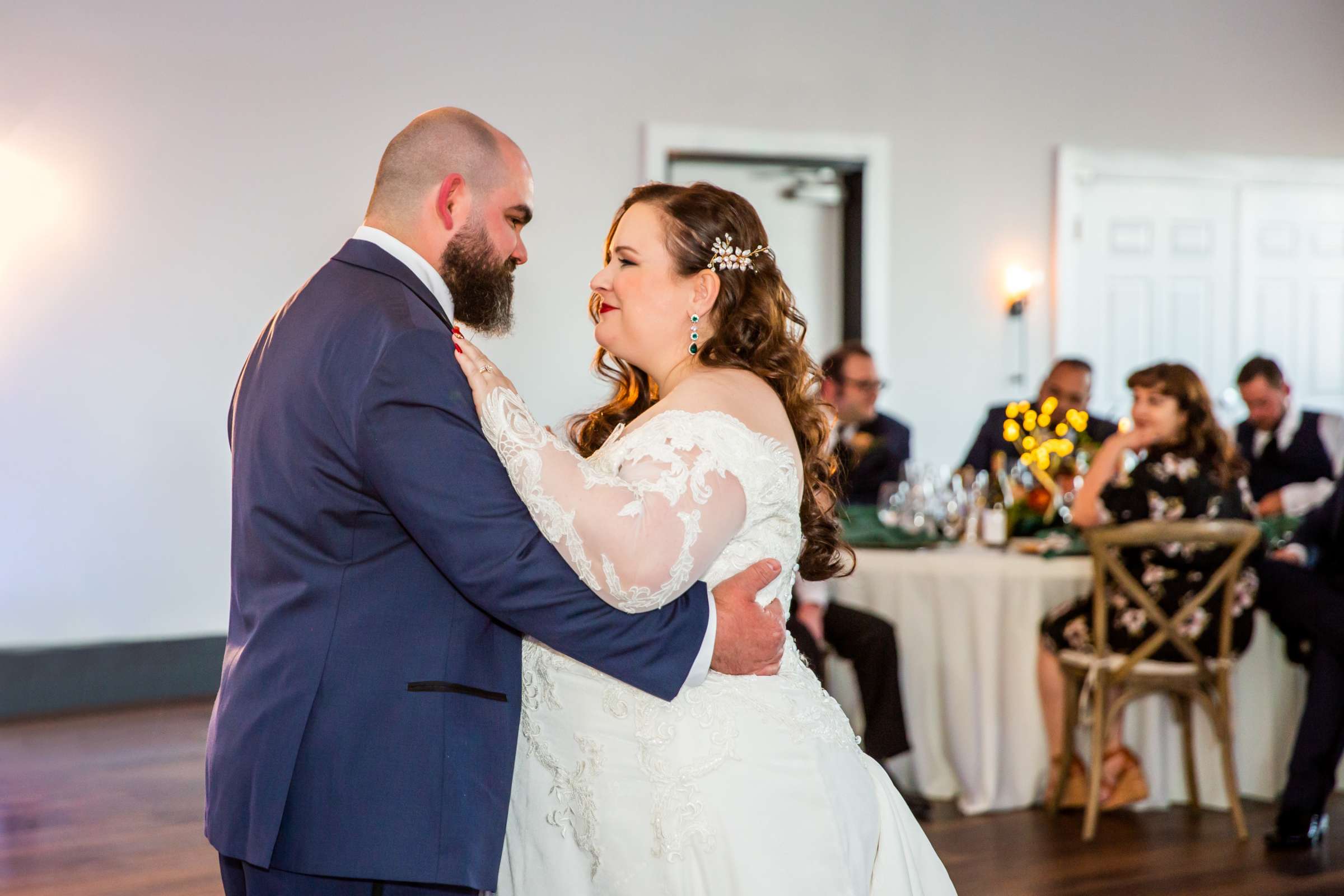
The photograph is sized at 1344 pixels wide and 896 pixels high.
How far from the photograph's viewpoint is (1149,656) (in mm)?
4301

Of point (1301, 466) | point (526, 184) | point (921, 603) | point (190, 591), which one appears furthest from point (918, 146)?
point (526, 184)

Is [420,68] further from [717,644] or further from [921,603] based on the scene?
[717,644]

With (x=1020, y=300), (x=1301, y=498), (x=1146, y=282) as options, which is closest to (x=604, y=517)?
(x=1301, y=498)

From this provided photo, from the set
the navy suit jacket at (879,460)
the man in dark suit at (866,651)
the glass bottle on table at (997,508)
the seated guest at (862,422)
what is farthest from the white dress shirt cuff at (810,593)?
the navy suit jacket at (879,460)

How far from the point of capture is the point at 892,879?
6.48ft

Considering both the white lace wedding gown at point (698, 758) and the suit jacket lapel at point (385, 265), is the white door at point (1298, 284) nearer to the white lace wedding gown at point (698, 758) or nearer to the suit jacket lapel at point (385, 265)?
the white lace wedding gown at point (698, 758)

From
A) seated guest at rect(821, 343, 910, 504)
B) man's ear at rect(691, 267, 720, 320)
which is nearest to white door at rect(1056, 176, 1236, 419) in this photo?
seated guest at rect(821, 343, 910, 504)

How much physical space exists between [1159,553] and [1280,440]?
2974mm

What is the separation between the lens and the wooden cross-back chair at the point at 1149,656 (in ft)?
13.7

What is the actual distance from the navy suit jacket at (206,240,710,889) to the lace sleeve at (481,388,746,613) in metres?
0.04

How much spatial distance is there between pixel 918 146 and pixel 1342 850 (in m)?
4.94

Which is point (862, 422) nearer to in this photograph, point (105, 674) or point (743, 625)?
point (105, 674)

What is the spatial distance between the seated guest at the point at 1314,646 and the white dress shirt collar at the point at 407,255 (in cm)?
352

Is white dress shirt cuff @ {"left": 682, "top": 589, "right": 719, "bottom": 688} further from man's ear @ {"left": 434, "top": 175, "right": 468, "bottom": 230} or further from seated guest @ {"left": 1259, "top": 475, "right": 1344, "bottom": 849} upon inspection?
seated guest @ {"left": 1259, "top": 475, "right": 1344, "bottom": 849}
